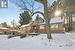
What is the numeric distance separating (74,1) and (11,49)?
18.4 m

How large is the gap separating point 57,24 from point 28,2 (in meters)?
19.6

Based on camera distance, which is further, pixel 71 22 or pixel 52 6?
pixel 71 22

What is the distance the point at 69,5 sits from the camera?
26.9m

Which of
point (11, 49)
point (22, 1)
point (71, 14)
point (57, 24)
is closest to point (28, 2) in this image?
point (22, 1)

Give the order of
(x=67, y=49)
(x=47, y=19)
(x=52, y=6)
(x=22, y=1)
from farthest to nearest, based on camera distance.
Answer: (x=22, y=1) < (x=52, y=6) < (x=47, y=19) < (x=67, y=49)

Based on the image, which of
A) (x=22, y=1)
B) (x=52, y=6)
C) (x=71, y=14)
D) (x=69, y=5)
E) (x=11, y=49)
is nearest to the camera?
(x=11, y=49)

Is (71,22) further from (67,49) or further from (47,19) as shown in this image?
(67,49)

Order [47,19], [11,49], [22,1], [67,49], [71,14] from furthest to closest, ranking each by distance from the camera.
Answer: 1. [71,14]
2. [22,1]
3. [47,19]
4. [11,49]
5. [67,49]

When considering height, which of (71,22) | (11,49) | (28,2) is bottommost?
(11,49)

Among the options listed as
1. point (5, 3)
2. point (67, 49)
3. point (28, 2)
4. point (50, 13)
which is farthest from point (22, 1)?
point (67, 49)

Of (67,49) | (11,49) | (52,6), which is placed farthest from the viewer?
(52,6)

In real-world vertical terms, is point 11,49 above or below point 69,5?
below

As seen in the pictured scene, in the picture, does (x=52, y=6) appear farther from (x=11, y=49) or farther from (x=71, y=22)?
(x=71, y=22)

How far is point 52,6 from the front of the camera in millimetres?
18109
